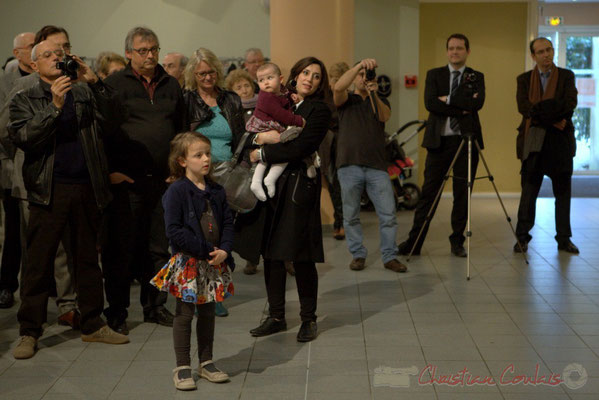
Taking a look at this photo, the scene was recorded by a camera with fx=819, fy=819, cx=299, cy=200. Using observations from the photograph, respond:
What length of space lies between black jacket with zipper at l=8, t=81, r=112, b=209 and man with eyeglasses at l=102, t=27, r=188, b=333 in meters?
0.24

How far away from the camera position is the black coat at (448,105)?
6.77m

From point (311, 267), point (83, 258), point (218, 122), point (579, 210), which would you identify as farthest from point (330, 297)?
point (579, 210)

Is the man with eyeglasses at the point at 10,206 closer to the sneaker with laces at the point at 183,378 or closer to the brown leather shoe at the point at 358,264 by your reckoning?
the sneaker with laces at the point at 183,378

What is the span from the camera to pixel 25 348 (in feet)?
14.6

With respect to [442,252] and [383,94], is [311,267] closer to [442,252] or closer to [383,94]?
[442,252]

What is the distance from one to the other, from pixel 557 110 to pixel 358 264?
2261 mm

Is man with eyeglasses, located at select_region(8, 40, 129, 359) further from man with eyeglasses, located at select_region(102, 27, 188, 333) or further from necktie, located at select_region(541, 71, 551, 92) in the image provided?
necktie, located at select_region(541, 71, 551, 92)

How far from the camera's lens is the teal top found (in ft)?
17.3

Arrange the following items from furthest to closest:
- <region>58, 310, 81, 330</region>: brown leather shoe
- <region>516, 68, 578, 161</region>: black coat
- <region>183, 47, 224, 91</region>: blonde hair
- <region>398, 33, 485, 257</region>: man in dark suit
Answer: <region>516, 68, 578, 161</region>: black coat, <region>398, 33, 485, 257</region>: man in dark suit, <region>183, 47, 224, 91</region>: blonde hair, <region>58, 310, 81, 330</region>: brown leather shoe

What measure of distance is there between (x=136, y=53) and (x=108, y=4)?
6.77 metres

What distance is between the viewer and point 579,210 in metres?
10.2

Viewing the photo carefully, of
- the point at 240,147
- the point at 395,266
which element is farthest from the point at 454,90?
the point at 240,147

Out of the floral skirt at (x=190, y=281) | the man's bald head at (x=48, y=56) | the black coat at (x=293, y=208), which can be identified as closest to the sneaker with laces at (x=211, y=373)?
the floral skirt at (x=190, y=281)

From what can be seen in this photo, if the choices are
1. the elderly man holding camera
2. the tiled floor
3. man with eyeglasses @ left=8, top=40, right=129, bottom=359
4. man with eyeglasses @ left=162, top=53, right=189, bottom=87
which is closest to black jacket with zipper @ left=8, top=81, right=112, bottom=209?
man with eyeglasses @ left=8, top=40, right=129, bottom=359
